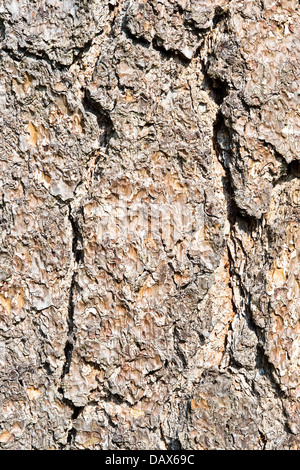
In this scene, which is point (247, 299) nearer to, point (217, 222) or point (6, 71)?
point (217, 222)

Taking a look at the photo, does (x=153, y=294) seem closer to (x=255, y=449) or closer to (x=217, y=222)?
(x=217, y=222)

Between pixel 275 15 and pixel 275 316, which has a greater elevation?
pixel 275 15

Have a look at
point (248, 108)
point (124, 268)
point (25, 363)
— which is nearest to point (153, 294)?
point (124, 268)

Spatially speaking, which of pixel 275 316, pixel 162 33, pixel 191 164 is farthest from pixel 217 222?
pixel 162 33

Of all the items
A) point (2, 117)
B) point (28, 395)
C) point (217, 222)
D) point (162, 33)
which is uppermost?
point (162, 33)
